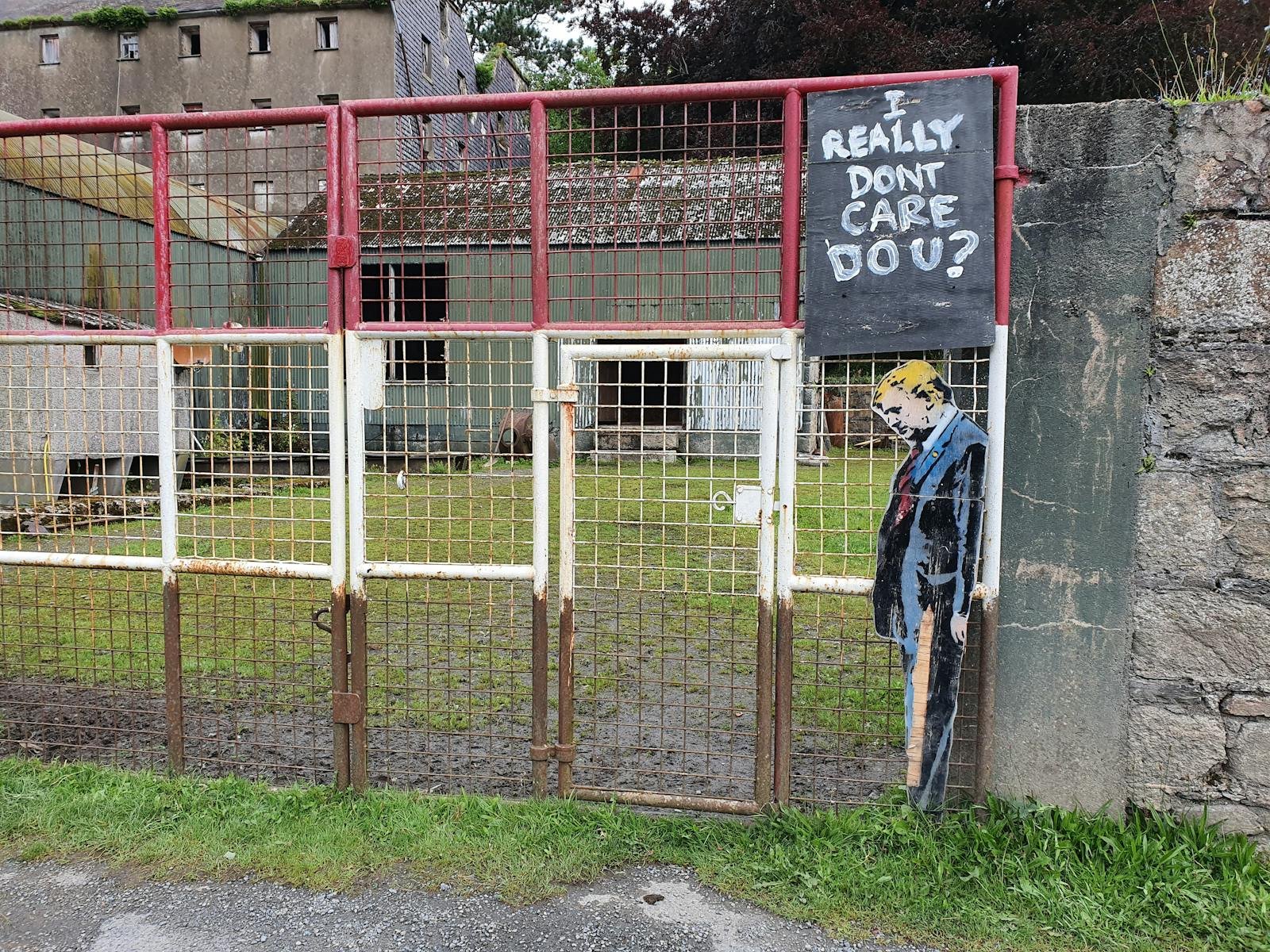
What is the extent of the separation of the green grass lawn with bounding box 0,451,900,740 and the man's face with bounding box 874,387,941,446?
26cm

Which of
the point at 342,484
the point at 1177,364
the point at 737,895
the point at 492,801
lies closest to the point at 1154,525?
the point at 1177,364

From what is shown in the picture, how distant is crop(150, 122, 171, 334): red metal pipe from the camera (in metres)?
3.76

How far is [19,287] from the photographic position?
11219mm

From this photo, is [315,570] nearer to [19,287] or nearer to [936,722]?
[936,722]

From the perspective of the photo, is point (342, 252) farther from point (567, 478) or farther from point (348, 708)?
point (348, 708)

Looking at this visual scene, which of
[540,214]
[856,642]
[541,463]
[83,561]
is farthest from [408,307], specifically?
[856,642]

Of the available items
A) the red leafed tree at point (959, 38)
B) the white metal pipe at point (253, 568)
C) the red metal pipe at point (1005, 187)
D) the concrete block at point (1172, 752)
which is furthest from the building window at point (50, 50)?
the concrete block at point (1172, 752)

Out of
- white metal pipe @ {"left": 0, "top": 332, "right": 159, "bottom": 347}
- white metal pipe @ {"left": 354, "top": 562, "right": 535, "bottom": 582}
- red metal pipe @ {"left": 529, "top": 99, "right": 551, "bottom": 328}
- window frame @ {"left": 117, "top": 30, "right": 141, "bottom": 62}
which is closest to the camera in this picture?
red metal pipe @ {"left": 529, "top": 99, "right": 551, "bottom": 328}

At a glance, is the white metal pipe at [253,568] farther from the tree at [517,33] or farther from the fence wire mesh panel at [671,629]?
the tree at [517,33]

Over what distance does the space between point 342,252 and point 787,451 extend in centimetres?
208

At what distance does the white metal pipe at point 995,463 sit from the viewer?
126 inches

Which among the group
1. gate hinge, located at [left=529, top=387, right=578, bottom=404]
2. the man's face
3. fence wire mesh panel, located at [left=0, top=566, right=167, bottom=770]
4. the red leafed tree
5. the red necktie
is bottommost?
fence wire mesh panel, located at [left=0, top=566, right=167, bottom=770]

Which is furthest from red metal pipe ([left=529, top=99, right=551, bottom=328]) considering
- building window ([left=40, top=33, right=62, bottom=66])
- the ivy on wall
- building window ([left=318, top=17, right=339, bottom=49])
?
building window ([left=40, top=33, right=62, bottom=66])

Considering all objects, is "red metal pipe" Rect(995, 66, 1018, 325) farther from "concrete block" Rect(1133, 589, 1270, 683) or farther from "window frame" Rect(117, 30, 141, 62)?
"window frame" Rect(117, 30, 141, 62)
